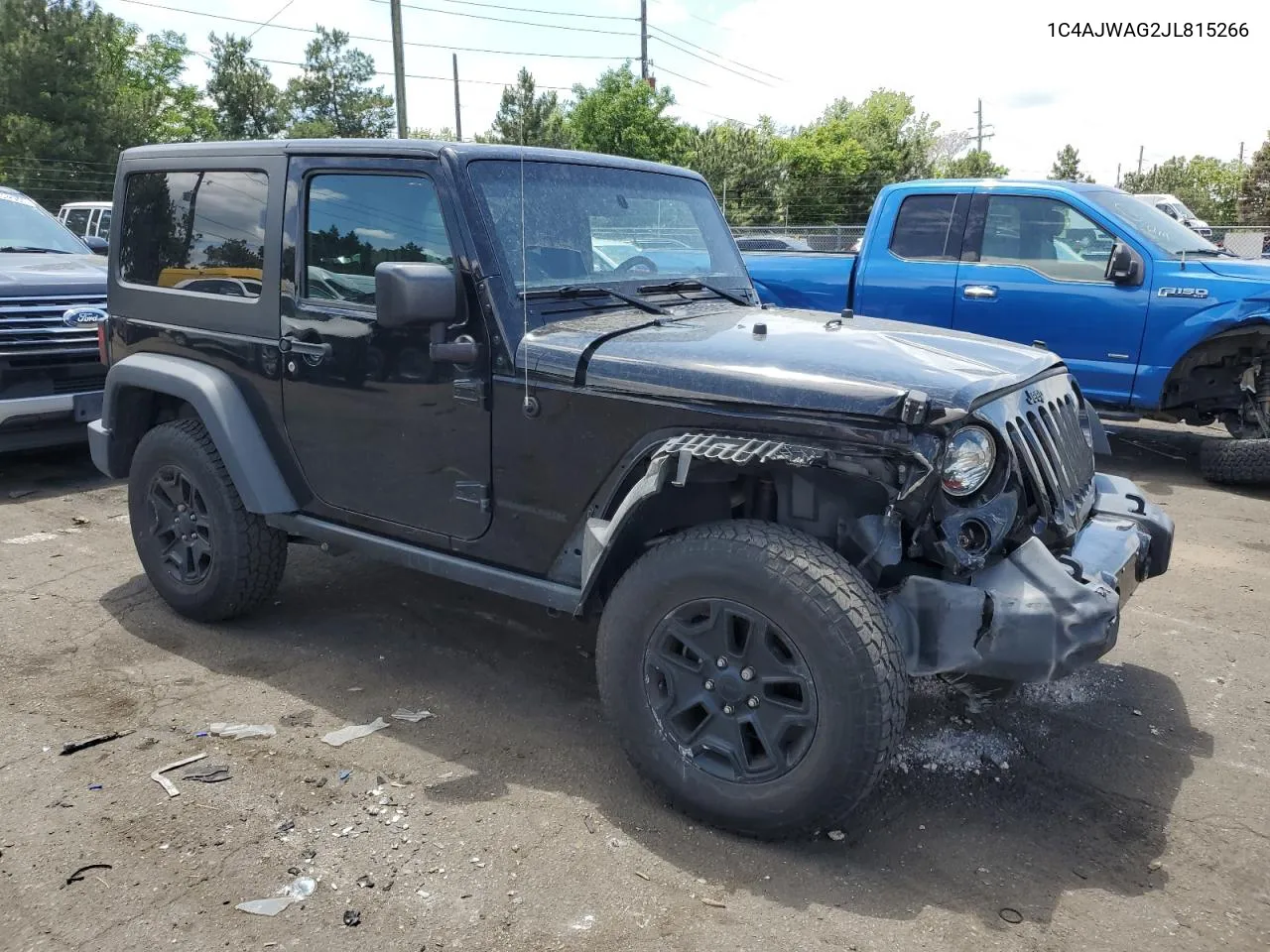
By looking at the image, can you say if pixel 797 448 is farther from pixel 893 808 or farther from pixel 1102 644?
pixel 893 808

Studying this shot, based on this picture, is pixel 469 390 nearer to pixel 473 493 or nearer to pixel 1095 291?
pixel 473 493

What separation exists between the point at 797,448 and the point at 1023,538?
794mm

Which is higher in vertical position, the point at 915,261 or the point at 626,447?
the point at 915,261

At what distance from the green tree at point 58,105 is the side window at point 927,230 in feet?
103

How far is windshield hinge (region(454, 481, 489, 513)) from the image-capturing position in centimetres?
339

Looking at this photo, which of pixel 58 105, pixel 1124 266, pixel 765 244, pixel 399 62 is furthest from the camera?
pixel 58 105

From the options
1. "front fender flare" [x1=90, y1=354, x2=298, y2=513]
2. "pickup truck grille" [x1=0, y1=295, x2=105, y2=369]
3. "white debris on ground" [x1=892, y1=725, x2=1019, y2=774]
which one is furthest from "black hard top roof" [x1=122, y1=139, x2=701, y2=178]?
"pickup truck grille" [x1=0, y1=295, x2=105, y2=369]

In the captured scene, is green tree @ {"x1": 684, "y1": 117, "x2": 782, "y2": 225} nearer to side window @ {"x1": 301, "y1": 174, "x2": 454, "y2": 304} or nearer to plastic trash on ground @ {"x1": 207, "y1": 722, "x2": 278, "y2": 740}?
side window @ {"x1": 301, "y1": 174, "x2": 454, "y2": 304}

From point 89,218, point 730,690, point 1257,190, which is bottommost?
point 730,690

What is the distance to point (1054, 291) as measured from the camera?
7008 millimetres

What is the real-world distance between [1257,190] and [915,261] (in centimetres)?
4448

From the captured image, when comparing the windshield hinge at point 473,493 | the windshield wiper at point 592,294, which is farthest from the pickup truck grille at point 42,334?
the windshield wiper at point 592,294

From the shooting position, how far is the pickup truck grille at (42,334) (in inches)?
255

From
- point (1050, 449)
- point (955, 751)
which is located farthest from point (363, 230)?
point (955, 751)
